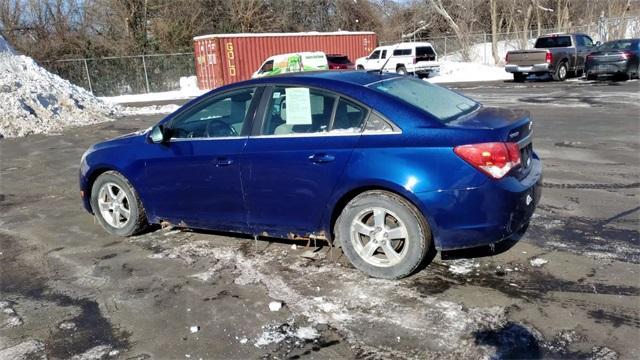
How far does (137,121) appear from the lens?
677 inches

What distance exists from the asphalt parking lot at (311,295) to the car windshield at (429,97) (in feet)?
4.02

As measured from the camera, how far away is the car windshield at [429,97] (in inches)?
174

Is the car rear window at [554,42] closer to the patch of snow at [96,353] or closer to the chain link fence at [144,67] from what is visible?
the chain link fence at [144,67]

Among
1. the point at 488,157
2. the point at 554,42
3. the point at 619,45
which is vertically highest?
the point at 554,42

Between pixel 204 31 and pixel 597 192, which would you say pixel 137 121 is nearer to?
pixel 597 192

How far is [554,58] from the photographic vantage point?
22.6m

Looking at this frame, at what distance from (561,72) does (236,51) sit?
655 inches

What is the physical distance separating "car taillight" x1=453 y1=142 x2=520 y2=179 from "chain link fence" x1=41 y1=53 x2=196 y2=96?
32.2 metres

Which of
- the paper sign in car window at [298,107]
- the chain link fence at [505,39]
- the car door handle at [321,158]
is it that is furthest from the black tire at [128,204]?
the chain link fence at [505,39]

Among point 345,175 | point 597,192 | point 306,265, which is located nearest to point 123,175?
point 306,265

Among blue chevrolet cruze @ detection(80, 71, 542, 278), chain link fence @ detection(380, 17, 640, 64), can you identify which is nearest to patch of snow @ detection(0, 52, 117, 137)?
blue chevrolet cruze @ detection(80, 71, 542, 278)

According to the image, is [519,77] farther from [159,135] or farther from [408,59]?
[159,135]

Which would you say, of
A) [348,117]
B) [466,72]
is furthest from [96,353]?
[466,72]

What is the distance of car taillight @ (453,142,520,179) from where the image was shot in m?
3.94
